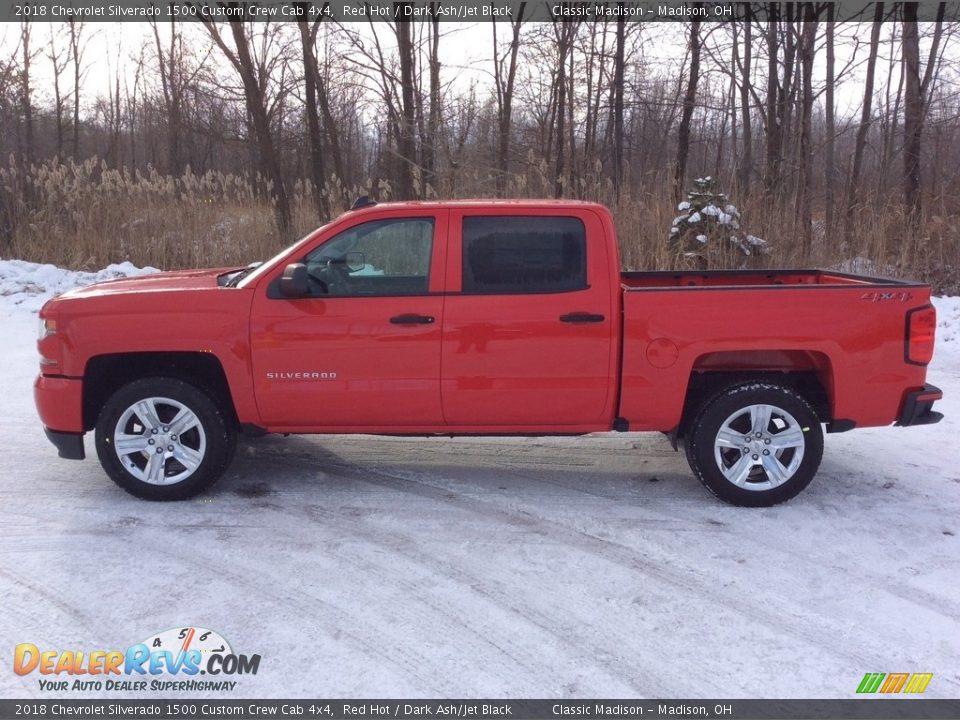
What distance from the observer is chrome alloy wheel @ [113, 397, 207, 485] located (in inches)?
191

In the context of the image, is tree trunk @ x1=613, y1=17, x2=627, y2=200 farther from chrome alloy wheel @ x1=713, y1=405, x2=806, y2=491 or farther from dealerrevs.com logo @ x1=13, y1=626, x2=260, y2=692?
dealerrevs.com logo @ x1=13, y1=626, x2=260, y2=692

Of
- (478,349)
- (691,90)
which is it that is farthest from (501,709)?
(691,90)

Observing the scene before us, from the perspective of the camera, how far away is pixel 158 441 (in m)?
4.88

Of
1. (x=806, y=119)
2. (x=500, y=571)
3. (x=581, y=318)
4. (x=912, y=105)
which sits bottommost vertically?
(x=500, y=571)

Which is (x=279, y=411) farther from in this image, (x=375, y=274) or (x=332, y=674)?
(x=332, y=674)

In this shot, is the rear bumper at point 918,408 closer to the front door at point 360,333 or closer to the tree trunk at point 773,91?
the front door at point 360,333

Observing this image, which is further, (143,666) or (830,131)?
(830,131)

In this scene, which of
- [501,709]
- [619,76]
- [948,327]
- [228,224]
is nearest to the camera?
[501,709]

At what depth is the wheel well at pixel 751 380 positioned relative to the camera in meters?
4.99

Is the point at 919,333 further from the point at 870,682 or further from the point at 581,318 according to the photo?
the point at 870,682

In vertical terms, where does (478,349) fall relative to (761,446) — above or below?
above

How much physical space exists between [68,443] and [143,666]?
2175 mm

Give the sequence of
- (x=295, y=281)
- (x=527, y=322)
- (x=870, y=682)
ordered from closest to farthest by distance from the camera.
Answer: (x=870, y=682), (x=295, y=281), (x=527, y=322)

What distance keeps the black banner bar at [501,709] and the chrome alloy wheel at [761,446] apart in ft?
6.32
